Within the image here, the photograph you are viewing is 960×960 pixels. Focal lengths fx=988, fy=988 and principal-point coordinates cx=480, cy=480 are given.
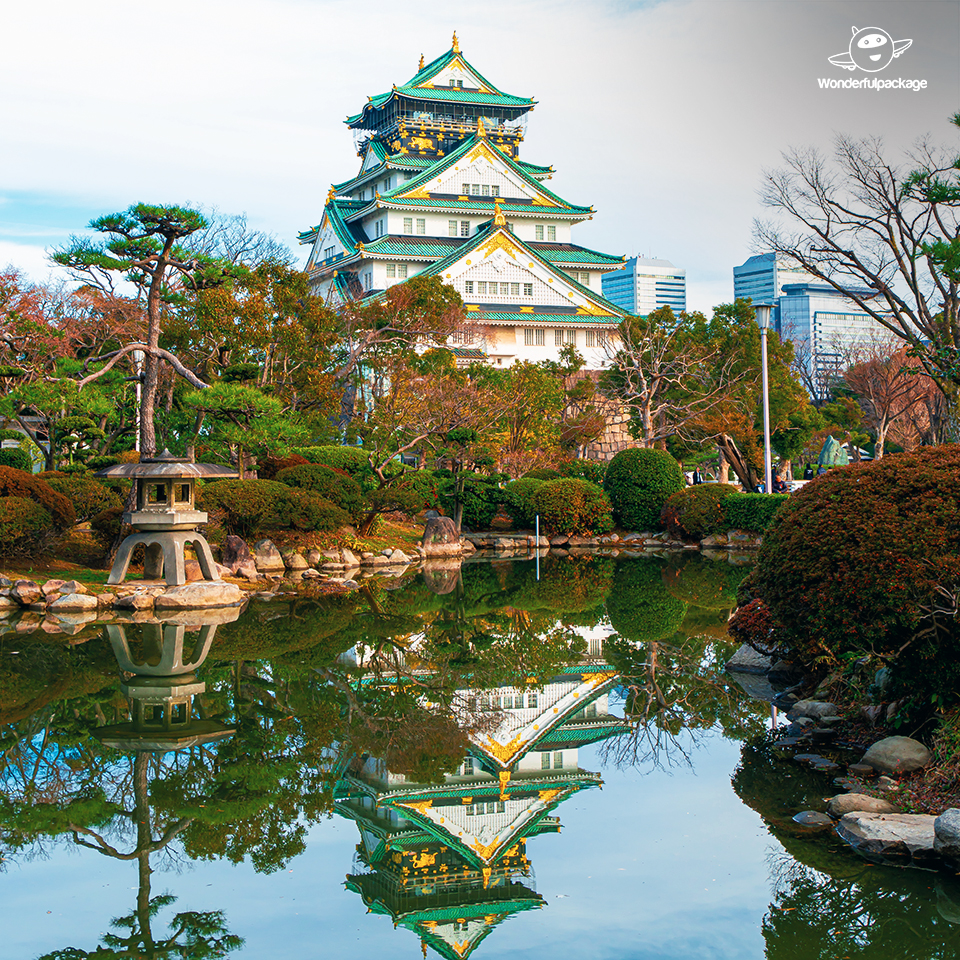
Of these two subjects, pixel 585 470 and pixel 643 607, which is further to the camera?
pixel 585 470

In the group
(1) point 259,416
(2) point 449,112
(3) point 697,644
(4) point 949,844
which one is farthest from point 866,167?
(2) point 449,112

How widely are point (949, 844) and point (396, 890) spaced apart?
2.99 m

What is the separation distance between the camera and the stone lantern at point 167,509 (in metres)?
14.3

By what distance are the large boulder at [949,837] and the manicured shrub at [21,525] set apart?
13146 millimetres

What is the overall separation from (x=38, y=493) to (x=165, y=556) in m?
2.42

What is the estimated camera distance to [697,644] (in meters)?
11.9

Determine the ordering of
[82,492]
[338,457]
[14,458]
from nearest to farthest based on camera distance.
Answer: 1. [82,492]
2. [14,458]
3. [338,457]

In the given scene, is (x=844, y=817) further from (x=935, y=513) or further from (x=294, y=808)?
(x=294, y=808)

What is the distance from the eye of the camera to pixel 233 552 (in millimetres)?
17531

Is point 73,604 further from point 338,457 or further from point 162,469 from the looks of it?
point 338,457

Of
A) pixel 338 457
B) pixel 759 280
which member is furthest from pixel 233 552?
pixel 759 280

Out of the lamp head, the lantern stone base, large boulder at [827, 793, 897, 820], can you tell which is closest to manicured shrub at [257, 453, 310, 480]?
the lantern stone base

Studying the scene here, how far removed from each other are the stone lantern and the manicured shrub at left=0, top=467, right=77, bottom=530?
3.96 ft

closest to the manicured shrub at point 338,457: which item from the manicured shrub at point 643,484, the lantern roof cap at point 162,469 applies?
the lantern roof cap at point 162,469
